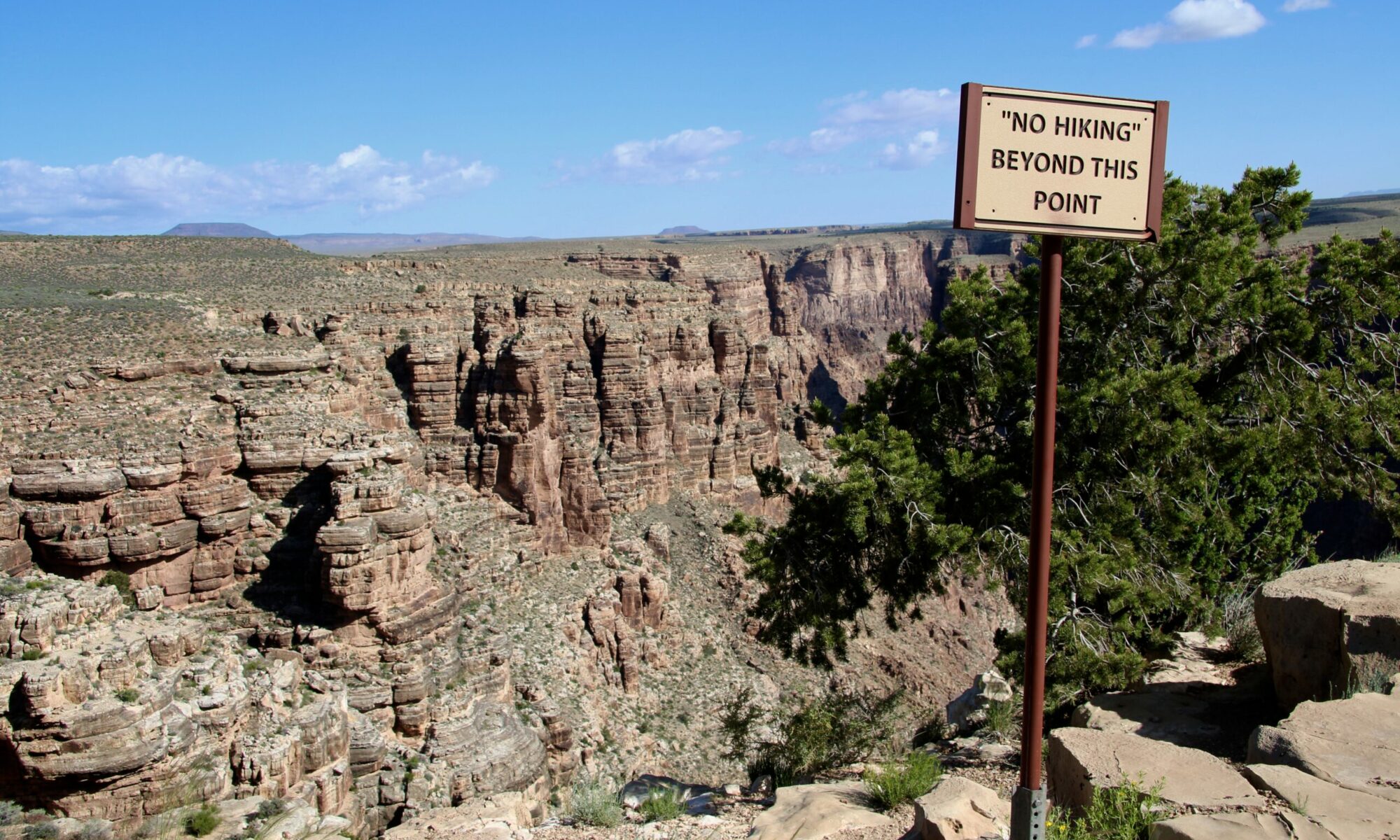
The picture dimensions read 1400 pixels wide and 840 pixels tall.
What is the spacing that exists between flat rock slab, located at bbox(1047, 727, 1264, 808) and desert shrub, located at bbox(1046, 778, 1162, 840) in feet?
0.34

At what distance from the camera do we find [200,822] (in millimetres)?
13594

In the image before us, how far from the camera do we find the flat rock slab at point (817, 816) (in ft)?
27.2

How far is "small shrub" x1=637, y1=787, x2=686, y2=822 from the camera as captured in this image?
34.2 ft

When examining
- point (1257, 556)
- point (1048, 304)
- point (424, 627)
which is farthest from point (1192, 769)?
point (424, 627)

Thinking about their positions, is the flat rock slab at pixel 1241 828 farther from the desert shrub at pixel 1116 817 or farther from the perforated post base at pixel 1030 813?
the perforated post base at pixel 1030 813


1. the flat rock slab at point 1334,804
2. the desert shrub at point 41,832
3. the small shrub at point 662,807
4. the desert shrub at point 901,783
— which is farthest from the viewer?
the desert shrub at point 41,832

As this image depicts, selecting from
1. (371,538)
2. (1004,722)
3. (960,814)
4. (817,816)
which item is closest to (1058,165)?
(960,814)

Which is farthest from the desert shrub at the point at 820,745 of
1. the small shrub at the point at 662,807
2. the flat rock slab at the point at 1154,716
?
the flat rock slab at the point at 1154,716

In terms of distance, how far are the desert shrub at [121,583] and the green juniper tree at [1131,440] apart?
1471cm

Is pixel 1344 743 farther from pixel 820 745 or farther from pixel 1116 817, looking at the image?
pixel 820 745

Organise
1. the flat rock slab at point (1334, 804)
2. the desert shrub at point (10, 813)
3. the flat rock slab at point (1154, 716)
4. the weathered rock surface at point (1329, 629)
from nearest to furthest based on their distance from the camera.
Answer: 1. the flat rock slab at point (1334, 804)
2. the weathered rock surface at point (1329, 629)
3. the flat rock slab at point (1154, 716)
4. the desert shrub at point (10, 813)

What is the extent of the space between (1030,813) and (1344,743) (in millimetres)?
3133

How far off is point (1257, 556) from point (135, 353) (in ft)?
87.6

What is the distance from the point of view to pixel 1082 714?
10.2 meters
